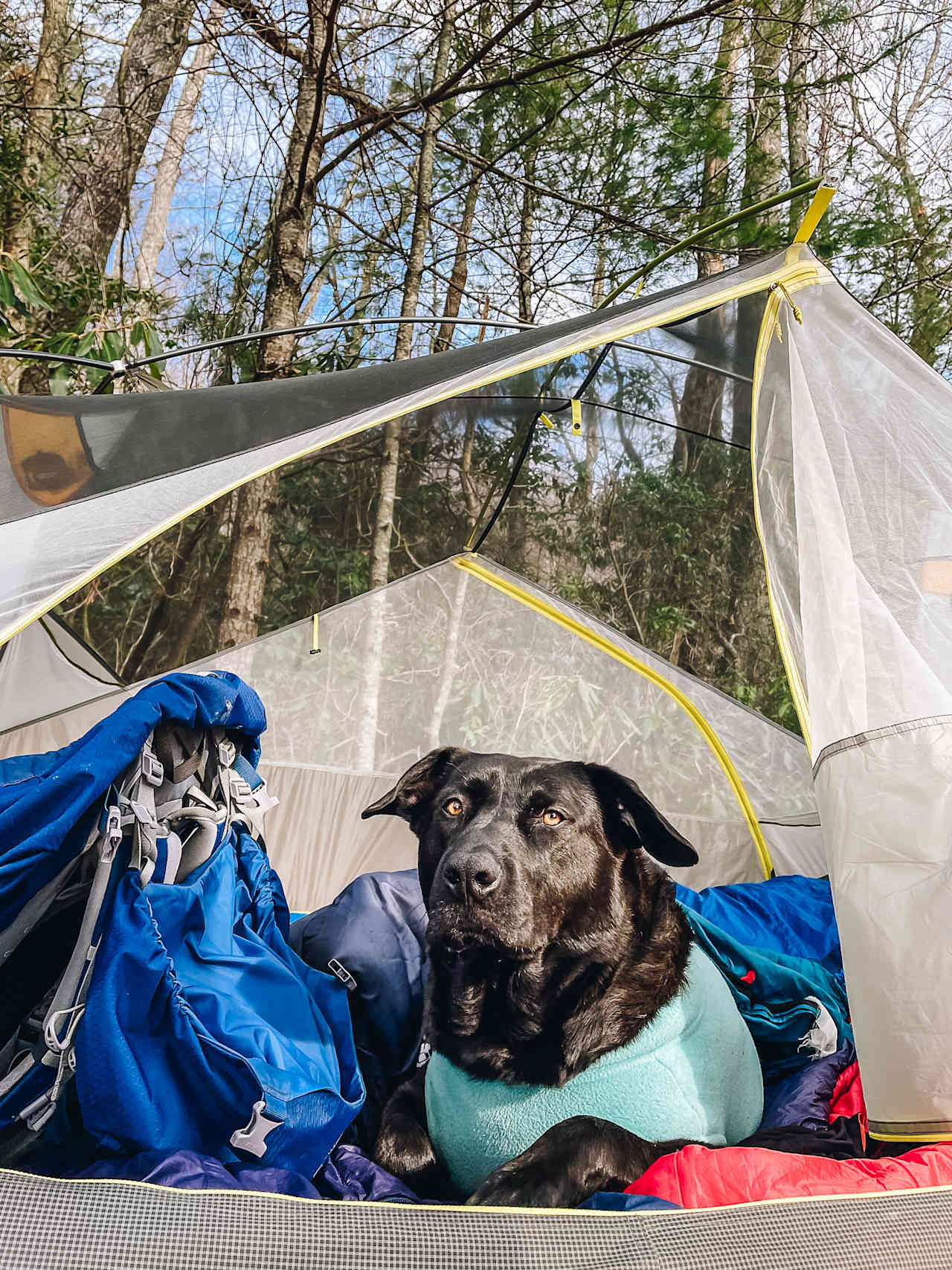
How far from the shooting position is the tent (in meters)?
1.07

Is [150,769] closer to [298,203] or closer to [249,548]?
[249,548]

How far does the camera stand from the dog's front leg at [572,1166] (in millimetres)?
1047

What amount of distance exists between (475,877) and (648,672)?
117 centimetres

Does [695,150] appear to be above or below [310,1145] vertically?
above

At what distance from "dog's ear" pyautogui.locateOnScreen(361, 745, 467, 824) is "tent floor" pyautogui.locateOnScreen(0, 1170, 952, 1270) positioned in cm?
81

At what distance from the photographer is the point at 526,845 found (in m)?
1.39

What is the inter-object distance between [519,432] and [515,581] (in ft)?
1.30

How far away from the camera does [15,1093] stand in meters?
0.97

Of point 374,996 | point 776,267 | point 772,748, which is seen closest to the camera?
point 374,996

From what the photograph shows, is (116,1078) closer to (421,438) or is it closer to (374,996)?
(374,996)

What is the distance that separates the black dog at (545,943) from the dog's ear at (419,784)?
87mm

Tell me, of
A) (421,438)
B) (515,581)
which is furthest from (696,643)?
(421,438)

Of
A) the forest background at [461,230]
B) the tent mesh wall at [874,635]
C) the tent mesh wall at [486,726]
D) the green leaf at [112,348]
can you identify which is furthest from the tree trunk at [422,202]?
the tent mesh wall at [874,635]

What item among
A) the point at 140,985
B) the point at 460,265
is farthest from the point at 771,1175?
the point at 460,265
